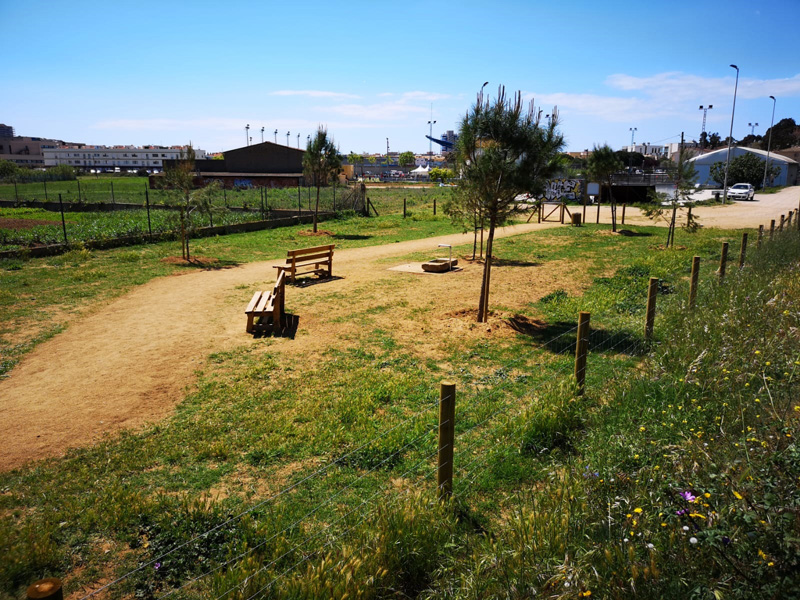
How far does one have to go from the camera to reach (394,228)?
30.0 metres

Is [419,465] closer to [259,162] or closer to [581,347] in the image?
[581,347]

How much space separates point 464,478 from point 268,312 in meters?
6.58

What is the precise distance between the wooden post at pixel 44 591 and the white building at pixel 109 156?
173963 mm

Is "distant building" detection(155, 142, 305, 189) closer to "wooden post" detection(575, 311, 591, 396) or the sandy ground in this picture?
the sandy ground

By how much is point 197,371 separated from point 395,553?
5995 mm

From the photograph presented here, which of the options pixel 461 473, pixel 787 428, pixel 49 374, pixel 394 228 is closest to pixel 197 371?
pixel 49 374

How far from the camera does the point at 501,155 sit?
1119 cm

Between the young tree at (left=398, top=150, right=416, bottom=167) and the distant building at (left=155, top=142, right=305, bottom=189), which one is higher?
the young tree at (left=398, top=150, right=416, bottom=167)

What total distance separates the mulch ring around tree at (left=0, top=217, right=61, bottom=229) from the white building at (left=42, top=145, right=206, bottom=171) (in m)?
141

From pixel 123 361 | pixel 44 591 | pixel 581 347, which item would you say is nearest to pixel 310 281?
pixel 123 361

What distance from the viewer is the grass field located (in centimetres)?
332

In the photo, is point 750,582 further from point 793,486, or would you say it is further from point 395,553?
point 395,553

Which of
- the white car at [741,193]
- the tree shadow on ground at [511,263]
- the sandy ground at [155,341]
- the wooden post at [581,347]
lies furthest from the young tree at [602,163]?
the white car at [741,193]

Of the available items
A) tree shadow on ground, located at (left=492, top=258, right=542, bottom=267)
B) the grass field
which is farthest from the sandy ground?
tree shadow on ground, located at (left=492, top=258, right=542, bottom=267)
